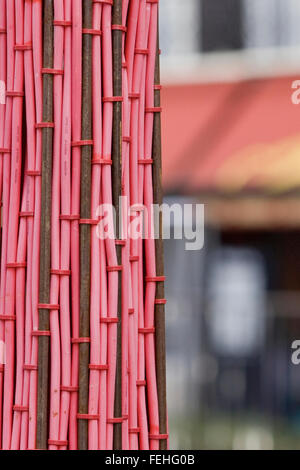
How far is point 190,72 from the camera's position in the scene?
3307mm

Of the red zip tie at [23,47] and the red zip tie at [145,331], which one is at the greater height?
the red zip tie at [23,47]

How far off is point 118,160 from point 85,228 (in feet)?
0.16

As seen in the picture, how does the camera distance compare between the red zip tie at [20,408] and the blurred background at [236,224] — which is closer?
the red zip tie at [20,408]

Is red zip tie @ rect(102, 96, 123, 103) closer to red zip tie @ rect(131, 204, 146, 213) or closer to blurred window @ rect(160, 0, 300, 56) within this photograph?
red zip tie @ rect(131, 204, 146, 213)

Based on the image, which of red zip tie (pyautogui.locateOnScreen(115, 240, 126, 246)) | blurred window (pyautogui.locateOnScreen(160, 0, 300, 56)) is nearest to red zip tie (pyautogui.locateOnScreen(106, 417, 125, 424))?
Result: red zip tie (pyautogui.locateOnScreen(115, 240, 126, 246))

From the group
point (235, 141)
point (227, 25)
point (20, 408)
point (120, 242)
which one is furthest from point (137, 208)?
point (227, 25)

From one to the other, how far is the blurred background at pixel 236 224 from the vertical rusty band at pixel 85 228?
7.61 ft

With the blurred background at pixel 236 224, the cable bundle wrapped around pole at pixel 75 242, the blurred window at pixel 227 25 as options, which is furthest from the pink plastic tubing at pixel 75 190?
the blurred window at pixel 227 25

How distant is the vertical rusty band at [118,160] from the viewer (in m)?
0.47

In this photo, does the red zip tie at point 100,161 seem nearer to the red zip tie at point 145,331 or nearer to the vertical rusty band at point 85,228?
the vertical rusty band at point 85,228

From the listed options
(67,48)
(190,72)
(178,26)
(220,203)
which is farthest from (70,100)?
(178,26)

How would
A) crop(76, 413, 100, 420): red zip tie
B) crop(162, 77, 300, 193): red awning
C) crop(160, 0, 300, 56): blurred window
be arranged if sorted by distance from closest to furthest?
1. crop(76, 413, 100, 420): red zip tie
2. crop(162, 77, 300, 193): red awning
3. crop(160, 0, 300, 56): blurred window

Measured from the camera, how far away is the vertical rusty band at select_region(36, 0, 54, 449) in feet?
1.53

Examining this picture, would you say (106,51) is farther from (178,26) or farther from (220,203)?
(178,26)
